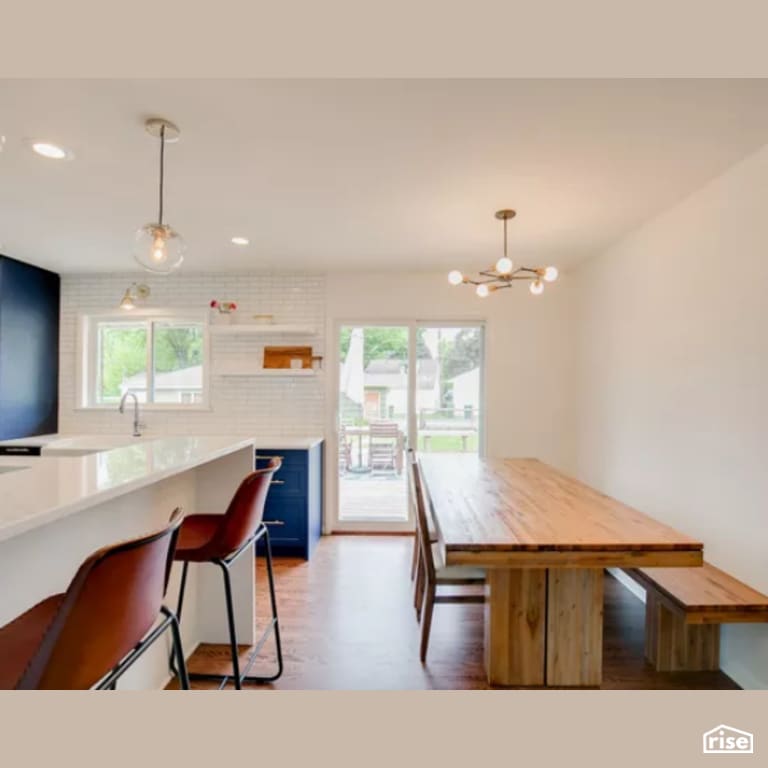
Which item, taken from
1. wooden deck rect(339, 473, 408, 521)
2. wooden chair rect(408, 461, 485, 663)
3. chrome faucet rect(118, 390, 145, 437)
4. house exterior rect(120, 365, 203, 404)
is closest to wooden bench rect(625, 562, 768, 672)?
wooden chair rect(408, 461, 485, 663)

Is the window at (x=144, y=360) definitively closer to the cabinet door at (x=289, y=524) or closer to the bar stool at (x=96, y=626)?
the cabinet door at (x=289, y=524)

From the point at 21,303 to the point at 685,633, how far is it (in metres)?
5.11

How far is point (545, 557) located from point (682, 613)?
2.73 feet

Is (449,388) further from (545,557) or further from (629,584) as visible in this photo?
(545,557)

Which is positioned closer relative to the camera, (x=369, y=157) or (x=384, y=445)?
(x=369, y=157)

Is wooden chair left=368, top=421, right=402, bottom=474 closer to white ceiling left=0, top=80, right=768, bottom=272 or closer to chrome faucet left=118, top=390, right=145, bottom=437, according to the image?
white ceiling left=0, top=80, right=768, bottom=272

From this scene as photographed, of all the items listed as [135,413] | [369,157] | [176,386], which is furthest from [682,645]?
[135,413]

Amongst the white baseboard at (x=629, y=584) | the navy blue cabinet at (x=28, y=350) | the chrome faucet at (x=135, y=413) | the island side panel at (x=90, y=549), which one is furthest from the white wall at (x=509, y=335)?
the navy blue cabinet at (x=28, y=350)

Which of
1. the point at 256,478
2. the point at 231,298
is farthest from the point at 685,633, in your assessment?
the point at 231,298

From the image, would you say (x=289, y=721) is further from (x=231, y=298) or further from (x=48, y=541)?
(x=231, y=298)

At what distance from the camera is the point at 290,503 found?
3371 millimetres

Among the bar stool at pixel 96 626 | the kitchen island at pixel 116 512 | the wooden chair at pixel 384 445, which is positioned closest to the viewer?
the bar stool at pixel 96 626

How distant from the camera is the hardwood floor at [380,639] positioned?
6.38ft

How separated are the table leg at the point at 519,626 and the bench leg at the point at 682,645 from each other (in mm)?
607
